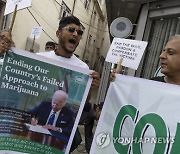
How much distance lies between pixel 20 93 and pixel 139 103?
90cm

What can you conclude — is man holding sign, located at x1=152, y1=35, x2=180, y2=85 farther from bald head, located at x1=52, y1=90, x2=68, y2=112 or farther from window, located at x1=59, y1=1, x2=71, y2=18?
window, located at x1=59, y1=1, x2=71, y2=18

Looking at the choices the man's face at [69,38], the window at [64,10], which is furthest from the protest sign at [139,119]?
the window at [64,10]

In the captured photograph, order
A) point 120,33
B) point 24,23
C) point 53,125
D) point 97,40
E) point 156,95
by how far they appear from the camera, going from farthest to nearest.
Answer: point 97,40 < point 24,23 < point 120,33 < point 53,125 < point 156,95

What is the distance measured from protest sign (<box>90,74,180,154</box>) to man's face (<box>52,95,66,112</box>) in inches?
13.3

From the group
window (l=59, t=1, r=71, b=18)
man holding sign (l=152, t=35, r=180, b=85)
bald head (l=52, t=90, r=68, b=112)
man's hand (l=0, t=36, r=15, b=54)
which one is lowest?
bald head (l=52, t=90, r=68, b=112)

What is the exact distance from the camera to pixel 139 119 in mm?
2414

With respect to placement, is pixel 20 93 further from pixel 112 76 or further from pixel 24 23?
pixel 24 23

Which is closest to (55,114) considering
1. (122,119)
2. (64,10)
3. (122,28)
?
(122,119)

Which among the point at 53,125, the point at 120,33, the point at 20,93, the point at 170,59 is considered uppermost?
the point at 120,33

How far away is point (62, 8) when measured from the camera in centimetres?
1817

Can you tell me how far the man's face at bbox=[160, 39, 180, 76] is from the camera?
2562 millimetres

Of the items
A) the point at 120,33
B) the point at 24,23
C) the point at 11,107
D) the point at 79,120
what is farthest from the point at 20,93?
→ the point at 24,23

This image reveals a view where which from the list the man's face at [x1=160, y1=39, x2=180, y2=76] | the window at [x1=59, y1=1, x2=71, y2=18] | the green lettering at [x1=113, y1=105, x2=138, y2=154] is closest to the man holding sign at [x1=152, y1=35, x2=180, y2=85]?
the man's face at [x1=160, y1=39, x2=180, y2=76]

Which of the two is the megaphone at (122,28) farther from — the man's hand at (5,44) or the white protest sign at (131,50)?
the man's hand at (5,44)
